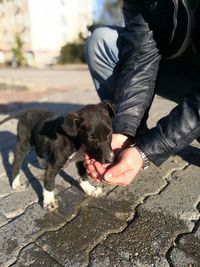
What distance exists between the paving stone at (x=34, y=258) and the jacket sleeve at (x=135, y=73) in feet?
3.49

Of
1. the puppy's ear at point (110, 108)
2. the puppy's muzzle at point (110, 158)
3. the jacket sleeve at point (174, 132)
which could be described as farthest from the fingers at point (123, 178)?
the puppy's ear at point (110, 108)

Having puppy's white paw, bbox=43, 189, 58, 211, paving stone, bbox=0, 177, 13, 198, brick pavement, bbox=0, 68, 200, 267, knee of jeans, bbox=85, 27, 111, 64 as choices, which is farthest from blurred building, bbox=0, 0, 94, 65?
puppy's white paw, bbox=43, 189, 58, 211

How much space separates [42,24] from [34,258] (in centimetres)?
3765

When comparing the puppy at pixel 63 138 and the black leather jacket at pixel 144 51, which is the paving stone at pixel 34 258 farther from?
the black leather jacket at pixel 144 51

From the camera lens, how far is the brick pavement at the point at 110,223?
2186 mm

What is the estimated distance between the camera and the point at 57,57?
3597 cm

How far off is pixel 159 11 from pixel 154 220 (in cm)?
161

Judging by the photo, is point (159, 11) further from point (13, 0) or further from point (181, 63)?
point (13, 0)

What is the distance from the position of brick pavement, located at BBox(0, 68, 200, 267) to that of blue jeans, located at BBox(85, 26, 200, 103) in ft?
2.59

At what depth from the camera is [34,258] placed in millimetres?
2189

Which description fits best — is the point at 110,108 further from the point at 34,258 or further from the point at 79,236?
the point at 34,258

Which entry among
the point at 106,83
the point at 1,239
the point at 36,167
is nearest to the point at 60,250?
the point at 1,239

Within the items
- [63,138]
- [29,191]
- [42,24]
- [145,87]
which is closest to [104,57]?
[145,87]

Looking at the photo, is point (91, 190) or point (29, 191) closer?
point (91, 190)
